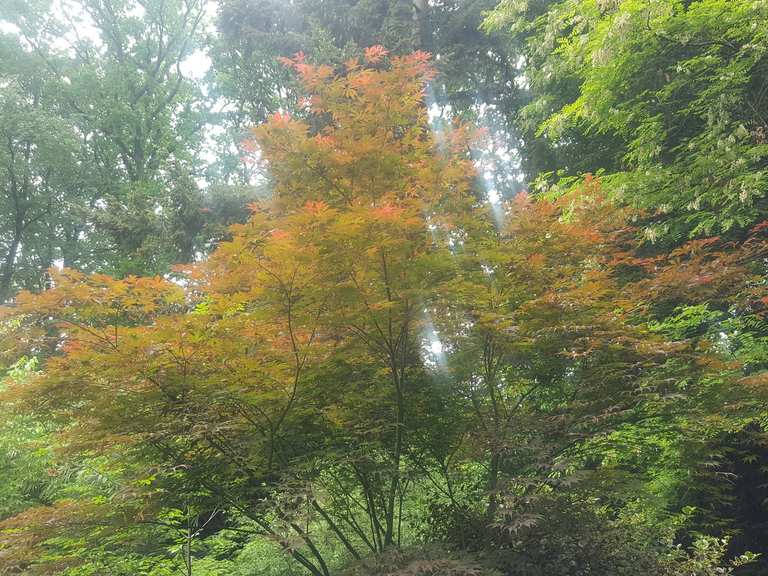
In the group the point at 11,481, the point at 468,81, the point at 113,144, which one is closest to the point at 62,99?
the point at 113,144

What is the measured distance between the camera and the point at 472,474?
203 inches

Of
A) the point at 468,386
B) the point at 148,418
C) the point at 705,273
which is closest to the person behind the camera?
the point at 148,418

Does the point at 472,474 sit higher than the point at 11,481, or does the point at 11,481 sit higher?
Result: the point at 11,481

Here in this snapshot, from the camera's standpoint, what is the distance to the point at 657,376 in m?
3.71

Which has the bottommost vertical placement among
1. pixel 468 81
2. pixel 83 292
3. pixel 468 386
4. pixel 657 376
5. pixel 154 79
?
pixel 657 376

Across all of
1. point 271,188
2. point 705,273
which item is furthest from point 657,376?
point 271,188

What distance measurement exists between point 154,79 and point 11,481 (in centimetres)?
1762

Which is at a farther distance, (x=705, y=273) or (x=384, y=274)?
(x=705, y=273)

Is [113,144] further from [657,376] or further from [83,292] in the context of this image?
[657,376]

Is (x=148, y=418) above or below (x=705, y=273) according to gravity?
below

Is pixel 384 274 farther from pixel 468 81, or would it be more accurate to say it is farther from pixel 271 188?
pixel 468 81

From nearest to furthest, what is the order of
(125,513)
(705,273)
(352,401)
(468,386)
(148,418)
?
(148,418) < (125,513) < (352,401) < (705,273) < (468,386)

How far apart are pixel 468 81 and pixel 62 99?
45.8 feet

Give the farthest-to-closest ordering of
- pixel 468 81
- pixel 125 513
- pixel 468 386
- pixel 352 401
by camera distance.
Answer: pixel 468 81 < pixel 468 386 < pixel 352 401 < pixel 125 513
